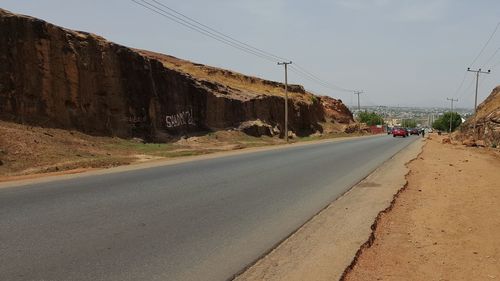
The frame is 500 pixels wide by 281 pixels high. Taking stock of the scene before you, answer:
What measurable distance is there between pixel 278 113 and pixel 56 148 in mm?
40381

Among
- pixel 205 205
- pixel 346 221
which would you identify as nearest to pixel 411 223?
pixel 346 221

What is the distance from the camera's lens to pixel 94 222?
7.93 m

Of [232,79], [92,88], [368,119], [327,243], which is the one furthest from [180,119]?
[368,119]

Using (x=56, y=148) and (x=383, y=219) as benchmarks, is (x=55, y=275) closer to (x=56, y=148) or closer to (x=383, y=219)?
(x=383, y=219)

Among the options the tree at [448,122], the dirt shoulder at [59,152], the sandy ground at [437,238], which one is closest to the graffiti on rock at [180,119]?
the dirt shoulder at [59,152]

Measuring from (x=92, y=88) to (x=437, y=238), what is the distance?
26186 mm

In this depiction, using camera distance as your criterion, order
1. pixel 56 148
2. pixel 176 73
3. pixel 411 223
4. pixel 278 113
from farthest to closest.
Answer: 1. pixel 278 113
2. pixel 176 73
3. pixel 56 148
4. pixel 411 223

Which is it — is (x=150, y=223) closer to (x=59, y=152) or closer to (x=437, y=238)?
(x=437, y=238)

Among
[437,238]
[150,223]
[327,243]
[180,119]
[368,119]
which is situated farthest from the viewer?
[368,119]

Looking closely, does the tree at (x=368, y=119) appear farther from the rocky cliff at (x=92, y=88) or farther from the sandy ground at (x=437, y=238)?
the sandy ground at (x=437, y=238)

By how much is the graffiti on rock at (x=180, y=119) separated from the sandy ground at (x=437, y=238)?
26.4 metres

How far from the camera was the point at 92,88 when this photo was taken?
Answer: 1193 inches

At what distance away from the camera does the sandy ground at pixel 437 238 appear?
19.6 feet

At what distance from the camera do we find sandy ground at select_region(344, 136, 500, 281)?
596 cm
